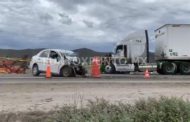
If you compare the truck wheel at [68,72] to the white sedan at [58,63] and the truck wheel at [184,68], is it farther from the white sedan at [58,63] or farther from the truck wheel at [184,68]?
the truck wheel at [184,68]

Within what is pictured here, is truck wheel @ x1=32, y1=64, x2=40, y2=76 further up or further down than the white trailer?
further down

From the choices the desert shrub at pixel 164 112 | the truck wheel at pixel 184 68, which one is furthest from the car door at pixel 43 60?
the desert shrub at pixel 164 112

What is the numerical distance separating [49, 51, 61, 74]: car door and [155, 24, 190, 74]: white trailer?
10932 millimetres

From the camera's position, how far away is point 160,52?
1721 inches

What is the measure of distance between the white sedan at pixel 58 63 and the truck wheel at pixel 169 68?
9.76 metres

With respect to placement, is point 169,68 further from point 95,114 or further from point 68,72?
point 95,114

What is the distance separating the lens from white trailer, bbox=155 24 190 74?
138 feet

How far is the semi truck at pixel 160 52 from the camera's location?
42.3 m

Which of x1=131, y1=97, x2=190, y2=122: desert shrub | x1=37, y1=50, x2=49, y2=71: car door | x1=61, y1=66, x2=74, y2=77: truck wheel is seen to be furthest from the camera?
x1=37, y1=50, x2=49, y2=71: car door

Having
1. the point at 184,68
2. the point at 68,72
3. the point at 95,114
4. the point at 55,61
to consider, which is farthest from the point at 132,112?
the point at 184,68

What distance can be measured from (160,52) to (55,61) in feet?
39.4

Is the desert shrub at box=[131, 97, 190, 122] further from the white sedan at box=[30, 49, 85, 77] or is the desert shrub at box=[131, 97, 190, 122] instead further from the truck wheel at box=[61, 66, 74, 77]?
the white sedan at box=[30, 49, 85, 77]

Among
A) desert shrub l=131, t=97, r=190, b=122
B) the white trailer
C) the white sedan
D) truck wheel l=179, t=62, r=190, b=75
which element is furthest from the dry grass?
truck wheel l=179, t=62, r=190, b=75

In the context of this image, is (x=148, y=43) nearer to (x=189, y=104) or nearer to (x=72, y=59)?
(x=72, y=59)
